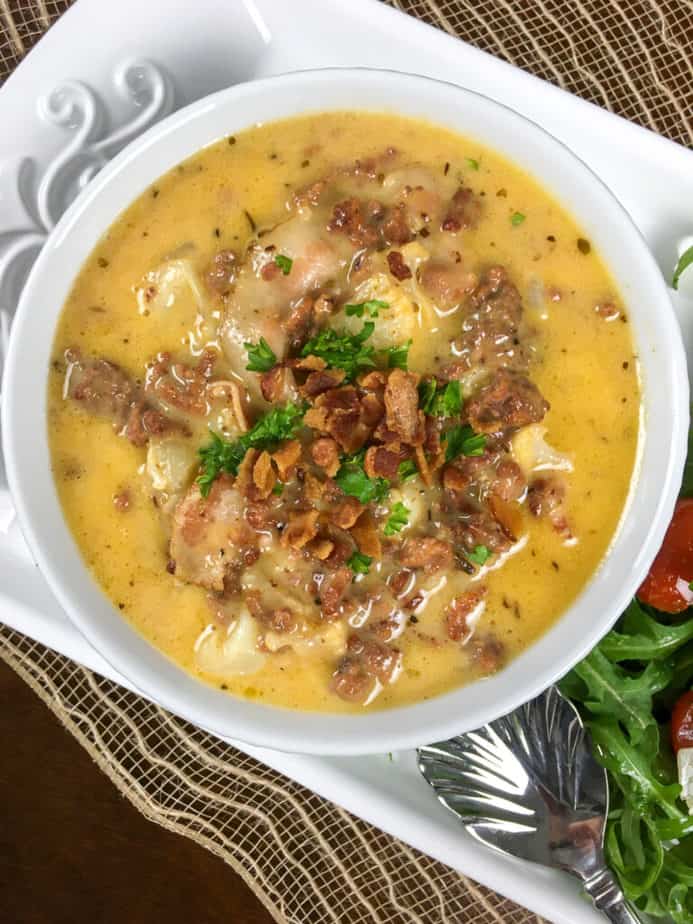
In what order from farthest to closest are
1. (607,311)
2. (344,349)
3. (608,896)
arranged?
(608,896) < (607,311) < (344,349)

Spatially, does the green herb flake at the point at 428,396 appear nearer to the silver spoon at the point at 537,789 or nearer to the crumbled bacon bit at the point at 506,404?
the crumbled bacon bit at the point at 506,404

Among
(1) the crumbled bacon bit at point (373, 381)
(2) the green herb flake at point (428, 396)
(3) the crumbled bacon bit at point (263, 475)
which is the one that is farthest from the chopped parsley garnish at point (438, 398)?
(3) the crumbled bacon bit at point (263, 475)

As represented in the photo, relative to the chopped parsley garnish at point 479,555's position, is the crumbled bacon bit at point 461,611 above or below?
below

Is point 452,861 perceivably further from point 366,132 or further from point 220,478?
point 366,132

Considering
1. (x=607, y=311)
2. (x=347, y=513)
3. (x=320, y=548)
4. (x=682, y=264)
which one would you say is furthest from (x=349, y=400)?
(x=682, y=264)

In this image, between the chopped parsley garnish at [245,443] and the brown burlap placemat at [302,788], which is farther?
the brown burlap placemat at [302,788]

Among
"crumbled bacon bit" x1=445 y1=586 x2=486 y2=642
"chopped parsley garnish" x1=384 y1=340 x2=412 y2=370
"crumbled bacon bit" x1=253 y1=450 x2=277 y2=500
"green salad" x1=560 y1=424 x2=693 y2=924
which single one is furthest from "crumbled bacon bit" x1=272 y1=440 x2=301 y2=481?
"green salad" x1=560 y1=424 x2=693 y2=924

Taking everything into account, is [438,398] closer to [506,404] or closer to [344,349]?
[506,404]
